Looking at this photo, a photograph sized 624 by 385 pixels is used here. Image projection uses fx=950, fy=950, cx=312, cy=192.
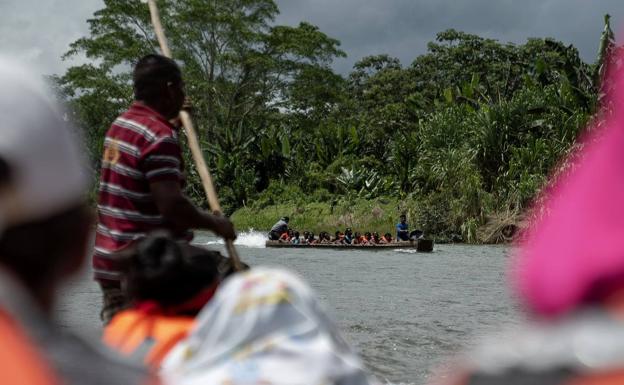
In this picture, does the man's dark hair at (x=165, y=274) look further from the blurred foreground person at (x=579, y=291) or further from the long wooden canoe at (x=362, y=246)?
the long wooden canoe at (x=362, y=246)

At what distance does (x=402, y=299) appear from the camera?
12.6 m

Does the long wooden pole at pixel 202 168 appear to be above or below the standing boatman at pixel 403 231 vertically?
below

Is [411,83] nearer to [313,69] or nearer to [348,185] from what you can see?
[313,69]

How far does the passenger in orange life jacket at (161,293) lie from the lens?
6.19ft

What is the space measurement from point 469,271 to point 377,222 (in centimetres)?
899

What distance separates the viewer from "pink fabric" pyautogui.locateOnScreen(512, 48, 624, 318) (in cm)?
76

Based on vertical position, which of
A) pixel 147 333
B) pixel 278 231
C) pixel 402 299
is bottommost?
pixel 402 299

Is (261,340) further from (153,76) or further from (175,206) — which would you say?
(153,76)

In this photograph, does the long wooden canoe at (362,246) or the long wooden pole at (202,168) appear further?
the long wooden canoe at (362,246)

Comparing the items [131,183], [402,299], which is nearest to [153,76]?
[131,183]

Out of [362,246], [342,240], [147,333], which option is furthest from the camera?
[342,240]

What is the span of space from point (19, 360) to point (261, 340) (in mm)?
469

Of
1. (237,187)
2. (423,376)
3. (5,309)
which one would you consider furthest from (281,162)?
(5,309)

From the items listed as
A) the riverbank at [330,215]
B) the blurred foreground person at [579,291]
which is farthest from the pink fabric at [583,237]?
the riverbank at [330,215]
